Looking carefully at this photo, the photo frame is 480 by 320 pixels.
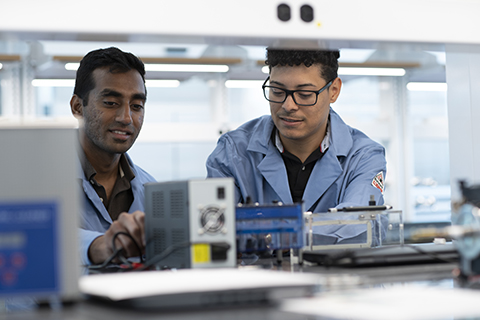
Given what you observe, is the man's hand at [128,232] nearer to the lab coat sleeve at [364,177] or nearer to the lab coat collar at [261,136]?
the lab coat sleeve at [364,177]

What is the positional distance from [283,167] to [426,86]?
5960mm

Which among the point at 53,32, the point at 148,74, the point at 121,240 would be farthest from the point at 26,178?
the point at 148,74

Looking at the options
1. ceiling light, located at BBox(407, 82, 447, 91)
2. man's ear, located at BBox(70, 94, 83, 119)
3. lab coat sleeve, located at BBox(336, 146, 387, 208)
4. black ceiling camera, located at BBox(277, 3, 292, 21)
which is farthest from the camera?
ceiling light, located at BBox(407, 82, 447, 91)

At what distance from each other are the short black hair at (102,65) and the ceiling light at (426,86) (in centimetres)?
574

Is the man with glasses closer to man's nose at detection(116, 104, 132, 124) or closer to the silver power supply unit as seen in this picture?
man's nose at detection(116, 104, 132, 124)

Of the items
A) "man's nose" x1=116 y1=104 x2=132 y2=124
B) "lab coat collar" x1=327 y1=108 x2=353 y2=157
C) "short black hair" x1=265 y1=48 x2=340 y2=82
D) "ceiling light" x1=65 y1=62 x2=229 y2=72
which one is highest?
"ceiling light" x1=65 y1=62 x2=229 y2=72

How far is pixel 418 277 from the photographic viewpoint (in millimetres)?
1104

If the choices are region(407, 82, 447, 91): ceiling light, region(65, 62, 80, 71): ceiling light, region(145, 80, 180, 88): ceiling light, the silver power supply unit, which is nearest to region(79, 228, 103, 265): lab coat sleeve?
the silver power supply unit

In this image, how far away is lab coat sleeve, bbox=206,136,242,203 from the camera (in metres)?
2.26

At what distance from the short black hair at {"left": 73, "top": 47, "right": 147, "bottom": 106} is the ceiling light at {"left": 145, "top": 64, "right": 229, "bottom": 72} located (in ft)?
11.7

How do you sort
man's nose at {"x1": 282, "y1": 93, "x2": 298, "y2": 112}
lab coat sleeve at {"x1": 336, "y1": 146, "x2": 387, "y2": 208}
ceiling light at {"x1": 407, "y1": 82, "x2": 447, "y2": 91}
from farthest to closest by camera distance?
ceiling light at {"x1": 407, "y1": 82, "x2": 447, "y2": 91}, man's nose at {"x1": 282, "y1": 93, "x2": 298, "y2": 112}, lab coat sleeve at {"x1": 336, "y1": 146, "x2": 387, "y2": 208}

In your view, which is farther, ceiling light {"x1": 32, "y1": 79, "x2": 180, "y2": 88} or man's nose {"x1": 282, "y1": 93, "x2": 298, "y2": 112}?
ceiling light {"x1": 32, "y1": 79, "x2": 180, "y2": 88}

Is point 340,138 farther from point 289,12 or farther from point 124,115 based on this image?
point 289,12

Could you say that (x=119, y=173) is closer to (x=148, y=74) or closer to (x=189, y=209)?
(x=189, y=209)
